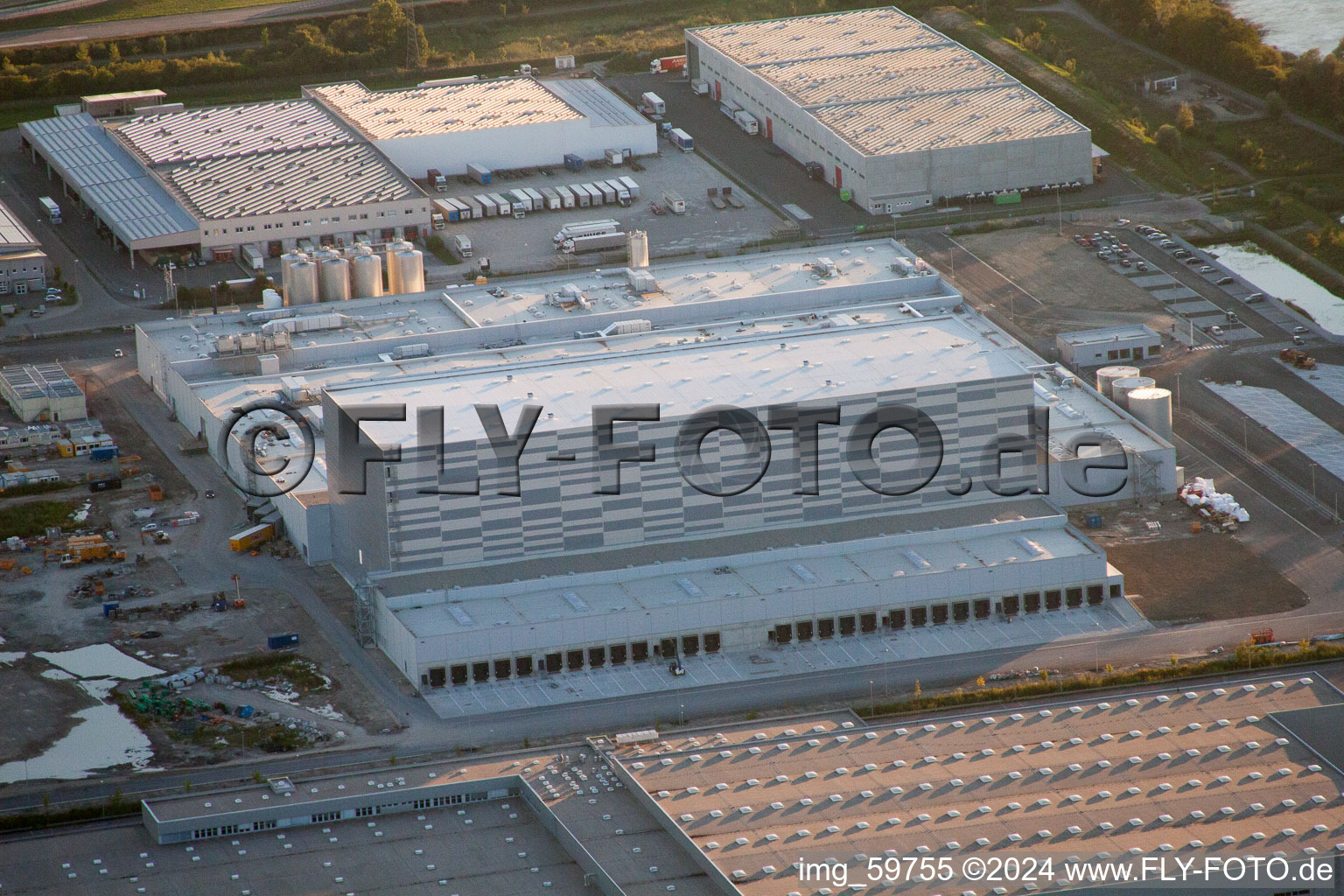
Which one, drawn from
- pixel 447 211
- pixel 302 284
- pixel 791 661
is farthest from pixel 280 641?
pixel 447 211

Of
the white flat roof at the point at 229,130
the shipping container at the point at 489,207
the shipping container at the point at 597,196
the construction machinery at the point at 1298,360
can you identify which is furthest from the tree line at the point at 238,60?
the construction machinery at the point at 1298,360

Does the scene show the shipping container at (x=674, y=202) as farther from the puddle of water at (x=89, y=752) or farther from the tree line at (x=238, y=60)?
the puddle of water at (x=89, y=752)

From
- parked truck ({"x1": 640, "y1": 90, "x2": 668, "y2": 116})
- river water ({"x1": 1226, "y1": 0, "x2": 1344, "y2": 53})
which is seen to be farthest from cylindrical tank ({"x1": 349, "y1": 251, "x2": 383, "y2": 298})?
river water ({"x1": 1226, "y1": 0, "x2": 1344, "y2": 53})

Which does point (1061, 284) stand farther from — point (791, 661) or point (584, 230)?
point (791, 661)

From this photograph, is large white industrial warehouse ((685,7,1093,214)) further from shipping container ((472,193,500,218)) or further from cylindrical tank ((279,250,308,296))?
cylindrical tank ((279,250,308,296))

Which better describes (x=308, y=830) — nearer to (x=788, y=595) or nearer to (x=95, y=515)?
(x=788, y=595)

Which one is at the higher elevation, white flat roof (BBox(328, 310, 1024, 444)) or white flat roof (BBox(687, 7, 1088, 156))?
white flat roof (BBox(687, 7, 1088, 156))
